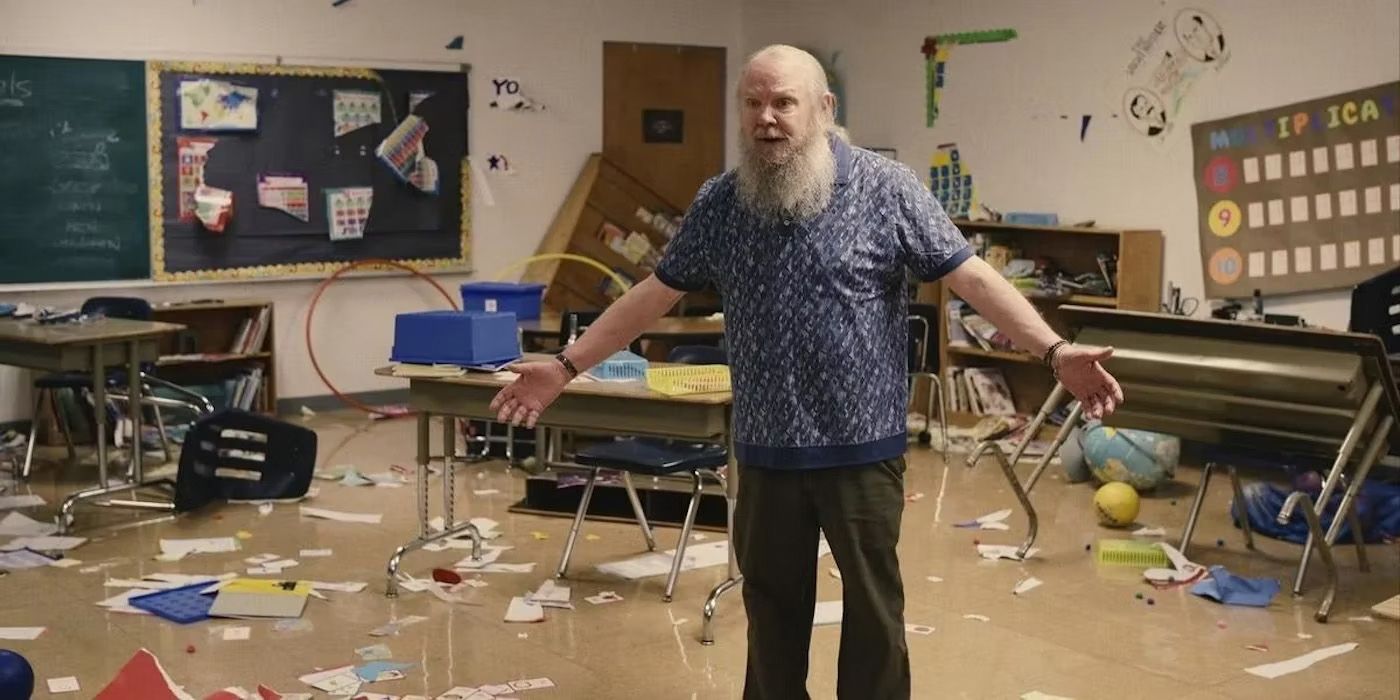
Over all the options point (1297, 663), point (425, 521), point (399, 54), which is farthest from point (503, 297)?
point (1297, 663)

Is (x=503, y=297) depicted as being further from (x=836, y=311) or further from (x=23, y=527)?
(x=836, y=311)

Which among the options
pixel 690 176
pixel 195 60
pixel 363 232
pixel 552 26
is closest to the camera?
pixel 195 60

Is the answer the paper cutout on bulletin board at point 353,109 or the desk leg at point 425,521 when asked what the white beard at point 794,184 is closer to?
the desk leg at point 425,521

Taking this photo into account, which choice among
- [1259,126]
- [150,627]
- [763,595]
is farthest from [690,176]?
[763,595]

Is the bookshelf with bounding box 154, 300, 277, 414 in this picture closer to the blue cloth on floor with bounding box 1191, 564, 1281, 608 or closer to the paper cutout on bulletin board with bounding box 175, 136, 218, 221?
the paper cutout on bulletin board with bounding box 175, 136, 218, 221

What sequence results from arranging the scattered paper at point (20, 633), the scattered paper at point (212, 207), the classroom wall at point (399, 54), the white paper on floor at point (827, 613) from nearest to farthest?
the scattered paper at point (20, 633), the white paper on floor at point (827, 613), the classroom wall at point (399, 54), the scattered paper at point (212, 207)

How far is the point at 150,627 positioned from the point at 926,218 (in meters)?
3.01

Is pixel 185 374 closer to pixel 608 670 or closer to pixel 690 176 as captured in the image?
pixel 690 176

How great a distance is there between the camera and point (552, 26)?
33.8 feet

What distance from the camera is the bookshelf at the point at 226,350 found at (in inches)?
351

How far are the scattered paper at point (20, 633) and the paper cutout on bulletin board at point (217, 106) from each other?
14.1 feet

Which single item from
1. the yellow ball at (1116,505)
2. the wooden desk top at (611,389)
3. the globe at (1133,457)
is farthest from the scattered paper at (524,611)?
the globe at (1133,457)

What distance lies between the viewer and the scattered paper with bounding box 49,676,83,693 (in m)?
4.58

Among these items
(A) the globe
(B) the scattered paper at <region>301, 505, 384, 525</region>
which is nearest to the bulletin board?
(B) the scattered paper at <region>301, 505, 384, 525</region>
